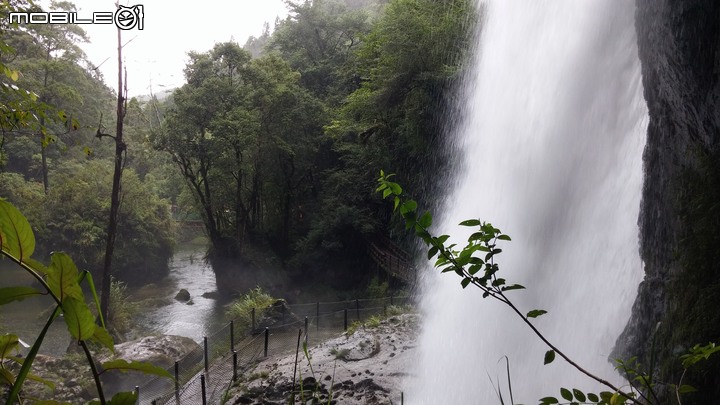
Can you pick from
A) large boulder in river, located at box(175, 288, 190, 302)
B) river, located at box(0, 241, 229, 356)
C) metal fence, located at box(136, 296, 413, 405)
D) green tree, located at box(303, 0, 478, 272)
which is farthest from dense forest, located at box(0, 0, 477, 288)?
metal fence, located at box(136, 296, 413, 405)

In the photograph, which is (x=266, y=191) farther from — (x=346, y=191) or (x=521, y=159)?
(x=521, y=159)

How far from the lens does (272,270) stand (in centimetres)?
2497

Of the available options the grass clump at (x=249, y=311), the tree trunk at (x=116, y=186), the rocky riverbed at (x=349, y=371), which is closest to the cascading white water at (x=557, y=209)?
the rocky riverbed at (x=349, y=371)

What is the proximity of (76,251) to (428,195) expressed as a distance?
18.4 m

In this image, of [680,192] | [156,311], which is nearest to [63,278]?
[680,192]

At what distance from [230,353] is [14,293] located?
12580 mm

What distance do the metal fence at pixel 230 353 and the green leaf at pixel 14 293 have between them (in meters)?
7.13

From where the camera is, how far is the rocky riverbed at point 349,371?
8.29m

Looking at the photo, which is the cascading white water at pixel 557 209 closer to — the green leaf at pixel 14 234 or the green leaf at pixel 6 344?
the green leaf at pixel 6 344

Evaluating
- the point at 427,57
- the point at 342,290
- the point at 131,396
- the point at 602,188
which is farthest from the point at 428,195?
the point at 131,396

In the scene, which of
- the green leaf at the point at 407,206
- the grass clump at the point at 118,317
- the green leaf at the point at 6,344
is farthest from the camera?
the grass clump at the point at 118,317

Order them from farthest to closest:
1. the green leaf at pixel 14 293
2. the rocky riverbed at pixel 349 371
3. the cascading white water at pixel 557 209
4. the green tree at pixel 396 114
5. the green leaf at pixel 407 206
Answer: the green tree at pixel 396 114 < the rocky riverbed at pixel 349 371 < the cascading white water at pixel 557 209 < the green leaf at pixel 407 206 < the green leaf at pixel 14 293

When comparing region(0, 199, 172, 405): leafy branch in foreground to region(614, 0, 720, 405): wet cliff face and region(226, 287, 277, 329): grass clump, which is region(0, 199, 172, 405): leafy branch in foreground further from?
region(226, 287, 277, 329): grass clump

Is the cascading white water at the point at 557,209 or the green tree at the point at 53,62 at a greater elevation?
the green tree at the point at 53,62
